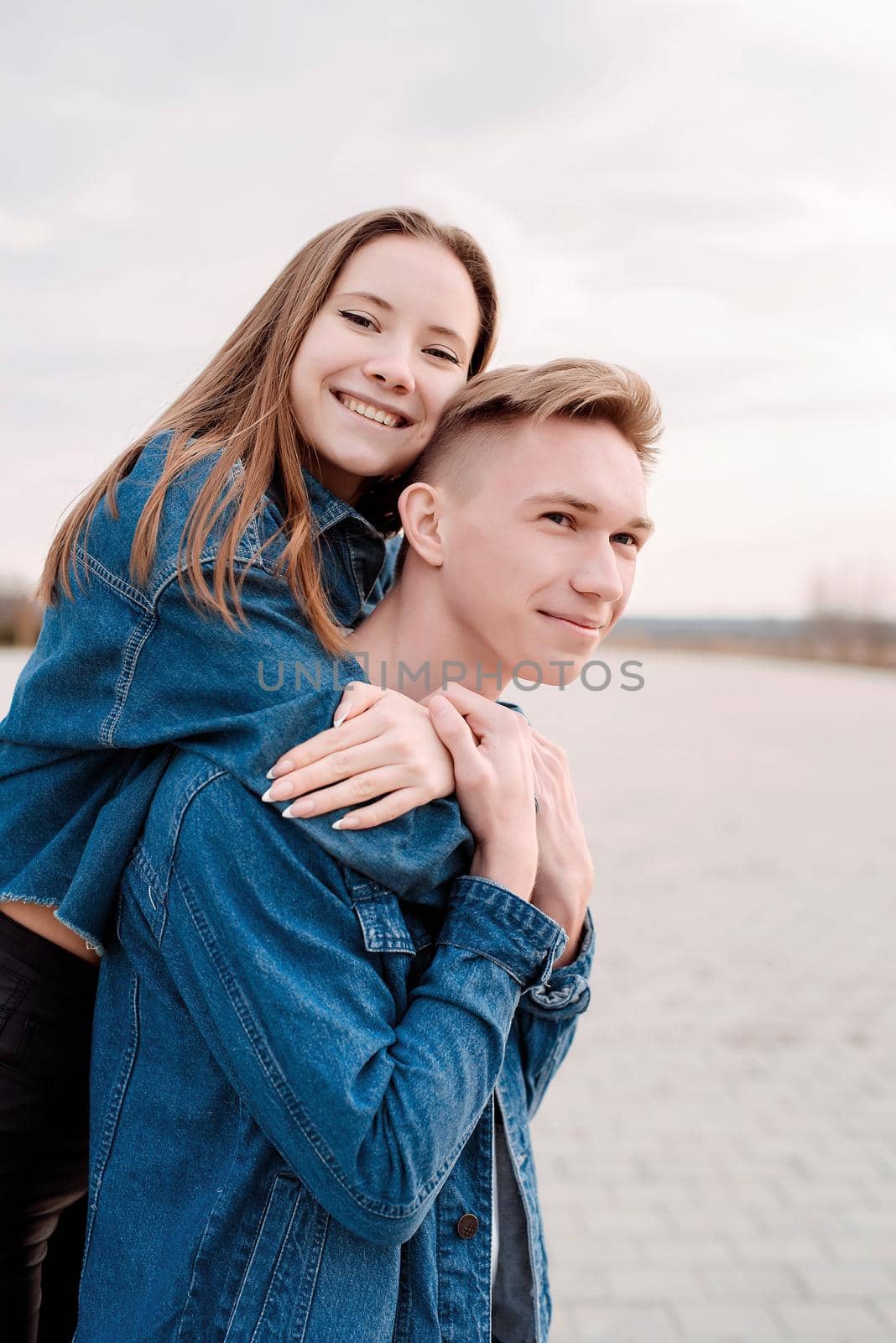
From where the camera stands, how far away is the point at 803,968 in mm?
7367

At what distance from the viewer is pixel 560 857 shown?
1.99m

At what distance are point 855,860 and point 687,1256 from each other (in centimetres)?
665

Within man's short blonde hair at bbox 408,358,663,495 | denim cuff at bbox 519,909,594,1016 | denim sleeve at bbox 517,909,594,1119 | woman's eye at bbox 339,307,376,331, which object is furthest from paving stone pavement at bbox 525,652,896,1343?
woman's eye at bbox 339,307,376,331

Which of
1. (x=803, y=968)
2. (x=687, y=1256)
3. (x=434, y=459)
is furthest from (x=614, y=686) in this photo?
(x=434, y=459)

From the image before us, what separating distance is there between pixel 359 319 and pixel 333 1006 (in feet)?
4.15

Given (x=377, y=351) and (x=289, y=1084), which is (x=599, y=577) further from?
(x=289, y=1084)

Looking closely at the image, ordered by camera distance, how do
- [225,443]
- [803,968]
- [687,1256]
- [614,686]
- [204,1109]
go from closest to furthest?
[204,1109], [225,443], [687,1256], [803,968], [614,686]

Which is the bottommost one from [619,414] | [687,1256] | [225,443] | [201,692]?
[687,1256]

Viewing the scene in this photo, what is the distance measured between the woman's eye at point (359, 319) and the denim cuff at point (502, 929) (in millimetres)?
1057

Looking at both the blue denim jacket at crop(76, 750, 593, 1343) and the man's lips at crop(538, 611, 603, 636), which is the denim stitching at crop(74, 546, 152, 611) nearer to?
the blue denim jacket at crop(76, 750, 593, 1343)

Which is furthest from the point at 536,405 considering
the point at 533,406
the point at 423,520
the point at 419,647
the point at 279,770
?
the point at 279,770

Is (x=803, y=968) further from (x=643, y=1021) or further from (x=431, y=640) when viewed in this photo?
(x=431, y=640)

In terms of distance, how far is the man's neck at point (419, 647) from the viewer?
2107 millimetres

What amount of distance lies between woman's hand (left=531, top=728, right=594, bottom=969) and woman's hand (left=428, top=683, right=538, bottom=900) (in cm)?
12
